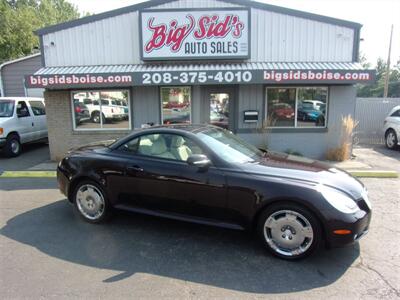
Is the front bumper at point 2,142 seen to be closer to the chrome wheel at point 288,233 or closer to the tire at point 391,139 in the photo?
the chrome wheel at point 288,233

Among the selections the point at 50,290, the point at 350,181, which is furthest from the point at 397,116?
the point at 50,290

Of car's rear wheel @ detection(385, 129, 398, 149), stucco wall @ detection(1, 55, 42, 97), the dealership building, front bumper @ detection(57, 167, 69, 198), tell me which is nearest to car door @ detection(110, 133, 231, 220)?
front bumper @ detection(57, 167, 69, 198)

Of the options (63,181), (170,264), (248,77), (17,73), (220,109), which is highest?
(17,73)

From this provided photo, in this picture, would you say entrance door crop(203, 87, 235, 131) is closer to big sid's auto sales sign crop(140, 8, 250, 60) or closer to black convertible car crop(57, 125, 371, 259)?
big sid's auto sales sign crop(140, 8, 250, 60)

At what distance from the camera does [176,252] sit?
3.64 metres

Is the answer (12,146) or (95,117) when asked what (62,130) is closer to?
(95,117)

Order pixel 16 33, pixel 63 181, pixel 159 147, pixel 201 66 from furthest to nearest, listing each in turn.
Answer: pixel 16 33
pixel 201 66
pixel 63 181
pixel 159 147

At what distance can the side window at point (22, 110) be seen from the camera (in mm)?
10383

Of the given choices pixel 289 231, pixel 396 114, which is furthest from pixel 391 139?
pixel 289 231

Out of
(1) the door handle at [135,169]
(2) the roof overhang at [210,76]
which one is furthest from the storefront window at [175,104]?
(1) the door handle at [135,169]

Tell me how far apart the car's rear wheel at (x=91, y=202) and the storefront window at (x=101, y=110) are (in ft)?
17.6

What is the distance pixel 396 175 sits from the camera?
23.7 feet

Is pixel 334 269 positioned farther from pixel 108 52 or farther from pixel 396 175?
pixel 108 52

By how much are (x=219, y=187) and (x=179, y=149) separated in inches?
31.8
